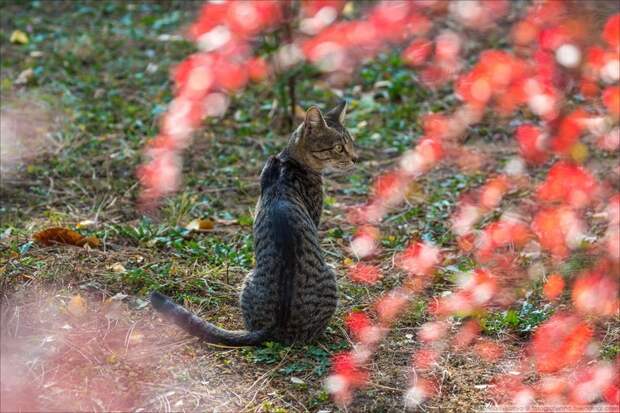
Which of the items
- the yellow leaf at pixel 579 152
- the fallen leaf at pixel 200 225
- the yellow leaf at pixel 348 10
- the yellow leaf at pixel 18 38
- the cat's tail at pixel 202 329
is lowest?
the yellow leaf at pixel 579 152

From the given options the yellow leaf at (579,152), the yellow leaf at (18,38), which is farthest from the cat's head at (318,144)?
the yellow leaf at (18,38)

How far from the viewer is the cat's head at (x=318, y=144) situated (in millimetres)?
5570

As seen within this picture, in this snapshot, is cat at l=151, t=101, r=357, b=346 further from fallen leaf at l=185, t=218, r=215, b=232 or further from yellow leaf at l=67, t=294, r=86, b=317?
fallen leaf at l=185, t=218, r=215, b=232

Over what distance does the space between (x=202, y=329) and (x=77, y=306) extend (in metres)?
0.81

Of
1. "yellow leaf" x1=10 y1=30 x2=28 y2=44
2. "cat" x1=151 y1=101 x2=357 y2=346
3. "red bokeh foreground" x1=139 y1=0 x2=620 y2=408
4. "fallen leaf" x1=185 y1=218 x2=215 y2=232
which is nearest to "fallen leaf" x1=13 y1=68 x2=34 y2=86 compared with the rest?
"yellow leaf" x1=10 y1=30 x2=28 y2=44

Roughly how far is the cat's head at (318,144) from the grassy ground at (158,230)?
809 mm

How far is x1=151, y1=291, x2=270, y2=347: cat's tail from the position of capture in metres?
4.79

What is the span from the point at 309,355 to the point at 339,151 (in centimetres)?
146

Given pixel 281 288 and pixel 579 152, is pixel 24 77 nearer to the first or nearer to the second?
pixel 579 152

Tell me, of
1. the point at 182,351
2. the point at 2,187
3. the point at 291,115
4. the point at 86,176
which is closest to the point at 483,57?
the point at 291,115

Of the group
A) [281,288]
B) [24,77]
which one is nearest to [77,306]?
[281,288]

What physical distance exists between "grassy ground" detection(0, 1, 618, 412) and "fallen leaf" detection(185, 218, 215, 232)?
0.09m

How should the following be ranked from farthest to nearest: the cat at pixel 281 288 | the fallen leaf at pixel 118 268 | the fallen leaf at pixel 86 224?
the fallen leaf at pixel 86 224
the fallen leaf at pixel 118 268
the cat at pixel 281 288

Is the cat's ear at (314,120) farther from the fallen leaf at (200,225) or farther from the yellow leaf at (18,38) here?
the yellow leaf at (18,38)
